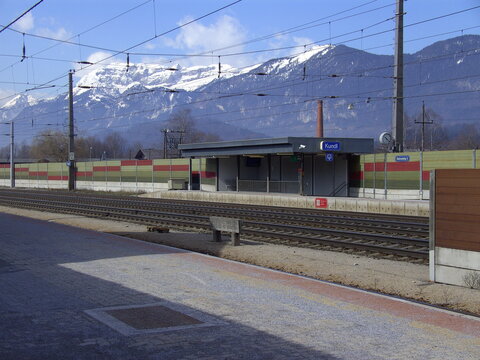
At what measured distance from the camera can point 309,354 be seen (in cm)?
654

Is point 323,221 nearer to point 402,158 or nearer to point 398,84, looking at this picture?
point 402,158

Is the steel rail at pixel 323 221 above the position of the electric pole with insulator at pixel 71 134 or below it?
below

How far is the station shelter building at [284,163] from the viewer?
137ft

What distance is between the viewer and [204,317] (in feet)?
26.8

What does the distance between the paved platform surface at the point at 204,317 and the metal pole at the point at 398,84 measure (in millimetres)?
28006

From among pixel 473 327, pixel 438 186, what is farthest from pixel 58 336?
pixel 438 186

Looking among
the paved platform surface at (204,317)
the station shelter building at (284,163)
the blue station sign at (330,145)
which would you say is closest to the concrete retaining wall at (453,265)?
the paved platform surface at (204,317)

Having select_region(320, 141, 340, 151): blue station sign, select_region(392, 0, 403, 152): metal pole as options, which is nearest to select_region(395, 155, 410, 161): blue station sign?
select_region(392, 0, 403, 152): metal pole

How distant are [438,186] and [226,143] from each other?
3643 cm

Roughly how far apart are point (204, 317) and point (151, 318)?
0.70 meters

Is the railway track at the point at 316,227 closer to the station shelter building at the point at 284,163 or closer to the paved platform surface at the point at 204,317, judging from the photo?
the paved platform surface at the point at 204,317

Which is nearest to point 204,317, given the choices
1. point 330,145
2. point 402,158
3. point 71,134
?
point 402,158

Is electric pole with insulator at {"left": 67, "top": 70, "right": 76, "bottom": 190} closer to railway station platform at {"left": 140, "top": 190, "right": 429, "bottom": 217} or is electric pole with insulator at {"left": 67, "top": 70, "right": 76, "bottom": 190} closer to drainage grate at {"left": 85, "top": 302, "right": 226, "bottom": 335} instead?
railway station platform at {"left": 140, "top": 190, "right": 429, "bottom": 217}

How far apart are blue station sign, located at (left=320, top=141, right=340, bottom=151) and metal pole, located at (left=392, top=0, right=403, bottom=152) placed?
4.00 meters
